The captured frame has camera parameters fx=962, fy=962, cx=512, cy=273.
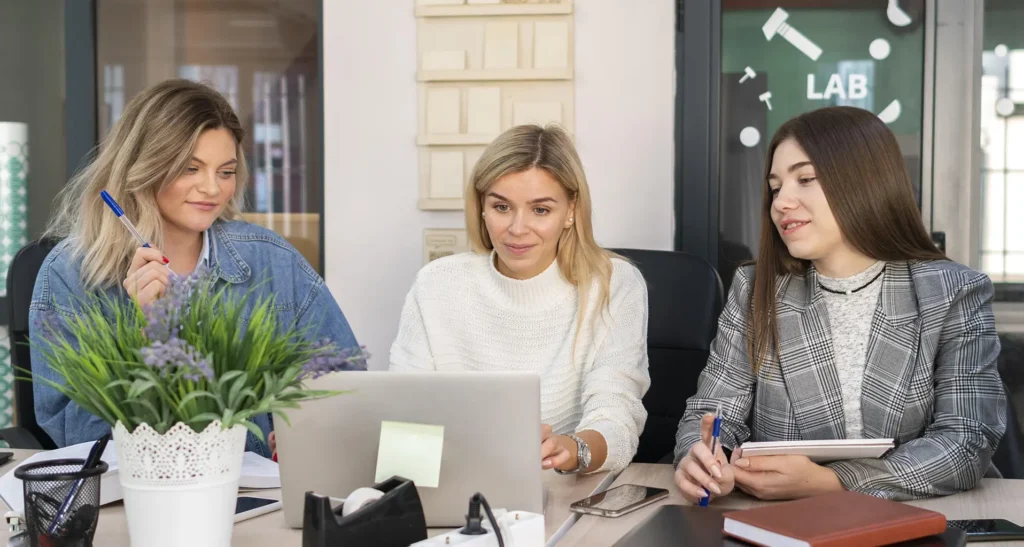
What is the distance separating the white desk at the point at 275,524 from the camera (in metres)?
1.30

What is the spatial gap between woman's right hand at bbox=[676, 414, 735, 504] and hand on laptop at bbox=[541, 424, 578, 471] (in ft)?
0.58

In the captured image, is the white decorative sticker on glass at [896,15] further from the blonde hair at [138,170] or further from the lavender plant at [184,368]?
the lavender plant at [184,368]

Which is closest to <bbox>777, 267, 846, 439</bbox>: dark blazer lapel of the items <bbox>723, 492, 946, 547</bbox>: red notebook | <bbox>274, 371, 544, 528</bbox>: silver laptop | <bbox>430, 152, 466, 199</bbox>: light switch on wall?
<bbox>723, 492, 946, 547</bbox>: red notebook

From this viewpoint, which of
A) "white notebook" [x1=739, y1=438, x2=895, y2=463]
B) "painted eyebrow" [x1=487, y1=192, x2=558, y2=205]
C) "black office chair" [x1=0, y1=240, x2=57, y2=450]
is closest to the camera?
"white notebook" [x1=739, y1=438, x2=895, y2=463]

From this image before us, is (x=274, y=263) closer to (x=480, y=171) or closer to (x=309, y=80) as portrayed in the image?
(x=480, y=171)

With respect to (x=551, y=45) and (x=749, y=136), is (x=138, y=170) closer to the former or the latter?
(x=551, y=45)

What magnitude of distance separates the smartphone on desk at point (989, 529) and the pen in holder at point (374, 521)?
72 centimetres

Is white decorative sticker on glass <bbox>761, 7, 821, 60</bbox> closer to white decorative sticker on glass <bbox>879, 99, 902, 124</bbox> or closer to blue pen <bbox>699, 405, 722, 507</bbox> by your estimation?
white decorative sticker on glass <bbox>879, 99, 902, 124</bbox>

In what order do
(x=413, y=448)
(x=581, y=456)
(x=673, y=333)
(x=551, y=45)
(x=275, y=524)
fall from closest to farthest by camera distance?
(x=413, y=448) < (x=275, y=524) < (x=581, y=456) < (x=673, y=333) < (x=551, y=45)

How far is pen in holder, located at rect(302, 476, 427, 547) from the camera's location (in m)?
A: 1.08

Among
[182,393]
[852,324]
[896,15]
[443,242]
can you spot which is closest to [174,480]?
[182,393]

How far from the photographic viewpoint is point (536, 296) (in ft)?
6.73

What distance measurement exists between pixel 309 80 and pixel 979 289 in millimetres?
2098

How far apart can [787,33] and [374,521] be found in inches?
84.5
